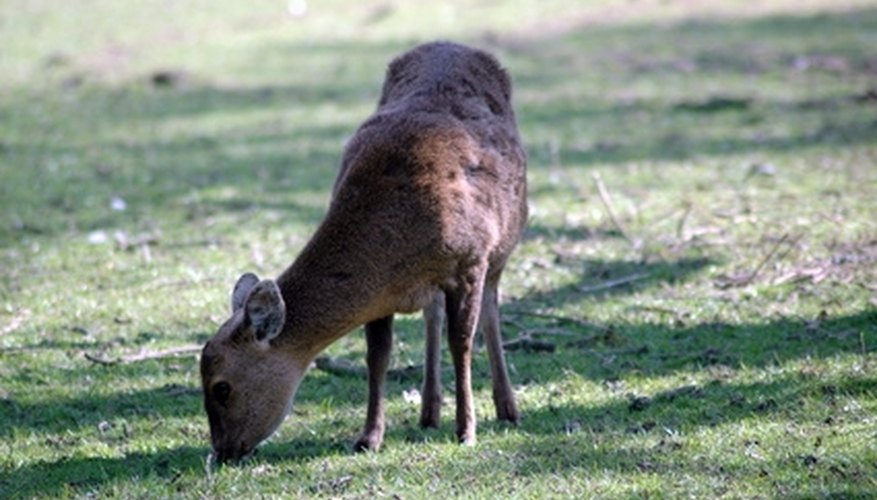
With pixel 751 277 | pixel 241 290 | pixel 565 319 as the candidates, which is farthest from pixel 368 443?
pixel 751 277

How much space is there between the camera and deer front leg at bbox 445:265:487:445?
277 inches

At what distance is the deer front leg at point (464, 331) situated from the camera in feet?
23.1

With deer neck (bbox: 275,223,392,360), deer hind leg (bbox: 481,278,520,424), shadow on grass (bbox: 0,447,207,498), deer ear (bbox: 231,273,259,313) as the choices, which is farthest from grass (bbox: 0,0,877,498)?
deer ear (bbox: 231,273,259,313)

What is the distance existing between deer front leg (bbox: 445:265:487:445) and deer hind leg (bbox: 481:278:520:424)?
0.39 m

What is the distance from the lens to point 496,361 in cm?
761

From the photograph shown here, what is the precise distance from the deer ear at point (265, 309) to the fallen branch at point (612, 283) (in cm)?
378

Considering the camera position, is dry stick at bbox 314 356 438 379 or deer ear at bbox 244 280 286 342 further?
dry stick at bbox 314 356 438 379

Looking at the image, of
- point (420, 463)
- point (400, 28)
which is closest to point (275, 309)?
point (420, 463)

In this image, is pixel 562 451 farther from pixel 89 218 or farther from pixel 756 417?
pixel 89 218

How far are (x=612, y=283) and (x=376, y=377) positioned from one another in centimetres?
331

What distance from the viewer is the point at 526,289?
33.6ft

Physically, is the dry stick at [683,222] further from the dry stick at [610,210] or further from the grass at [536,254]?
the dry stick at [610,210]

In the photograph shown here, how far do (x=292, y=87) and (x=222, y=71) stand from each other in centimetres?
162

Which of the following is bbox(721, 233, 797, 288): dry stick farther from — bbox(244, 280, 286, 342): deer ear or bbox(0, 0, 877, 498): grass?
bbox(244, 280, 286, 342): deer ear
